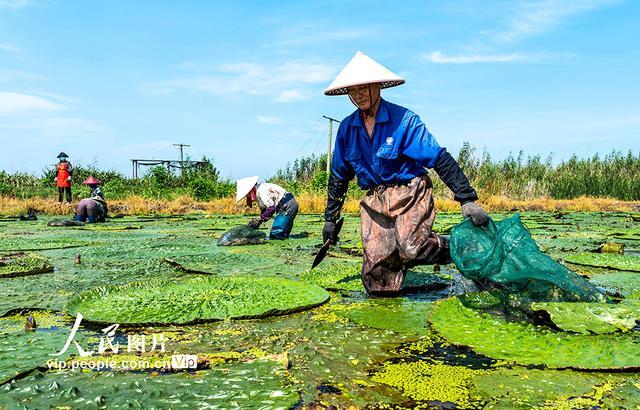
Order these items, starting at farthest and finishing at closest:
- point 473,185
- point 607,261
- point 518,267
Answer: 1. point 473,185
2. point 607,261
3. point 518,267

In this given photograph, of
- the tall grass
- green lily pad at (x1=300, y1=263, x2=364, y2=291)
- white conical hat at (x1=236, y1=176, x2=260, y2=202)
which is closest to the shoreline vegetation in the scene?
the tall grass

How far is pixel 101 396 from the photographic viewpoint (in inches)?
69.6

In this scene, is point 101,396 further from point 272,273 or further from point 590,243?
point 590,243

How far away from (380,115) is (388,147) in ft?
0.72

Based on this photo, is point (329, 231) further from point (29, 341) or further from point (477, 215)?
Result: point (29, 341)

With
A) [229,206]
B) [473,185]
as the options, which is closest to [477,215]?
[229,206]

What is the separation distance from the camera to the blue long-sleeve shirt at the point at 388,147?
11.2 feet

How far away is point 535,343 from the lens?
2.31 m

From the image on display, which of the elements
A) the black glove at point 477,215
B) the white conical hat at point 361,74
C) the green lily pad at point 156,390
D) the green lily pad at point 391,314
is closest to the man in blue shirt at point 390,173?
the white conical hat at point 361,74

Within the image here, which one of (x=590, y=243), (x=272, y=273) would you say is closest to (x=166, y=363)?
(x=272, y=273)

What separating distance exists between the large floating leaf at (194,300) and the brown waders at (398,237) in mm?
417

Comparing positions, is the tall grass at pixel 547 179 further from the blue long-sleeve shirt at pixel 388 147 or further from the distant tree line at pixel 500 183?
the blue long-sleeve shirt at pixel 388 147

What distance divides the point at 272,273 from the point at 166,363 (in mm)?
2327

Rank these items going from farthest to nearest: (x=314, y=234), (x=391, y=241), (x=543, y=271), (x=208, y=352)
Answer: (x=314, y=234) < (x=391, y=241) < (x=543, y=271) < (x=208, y=352)
